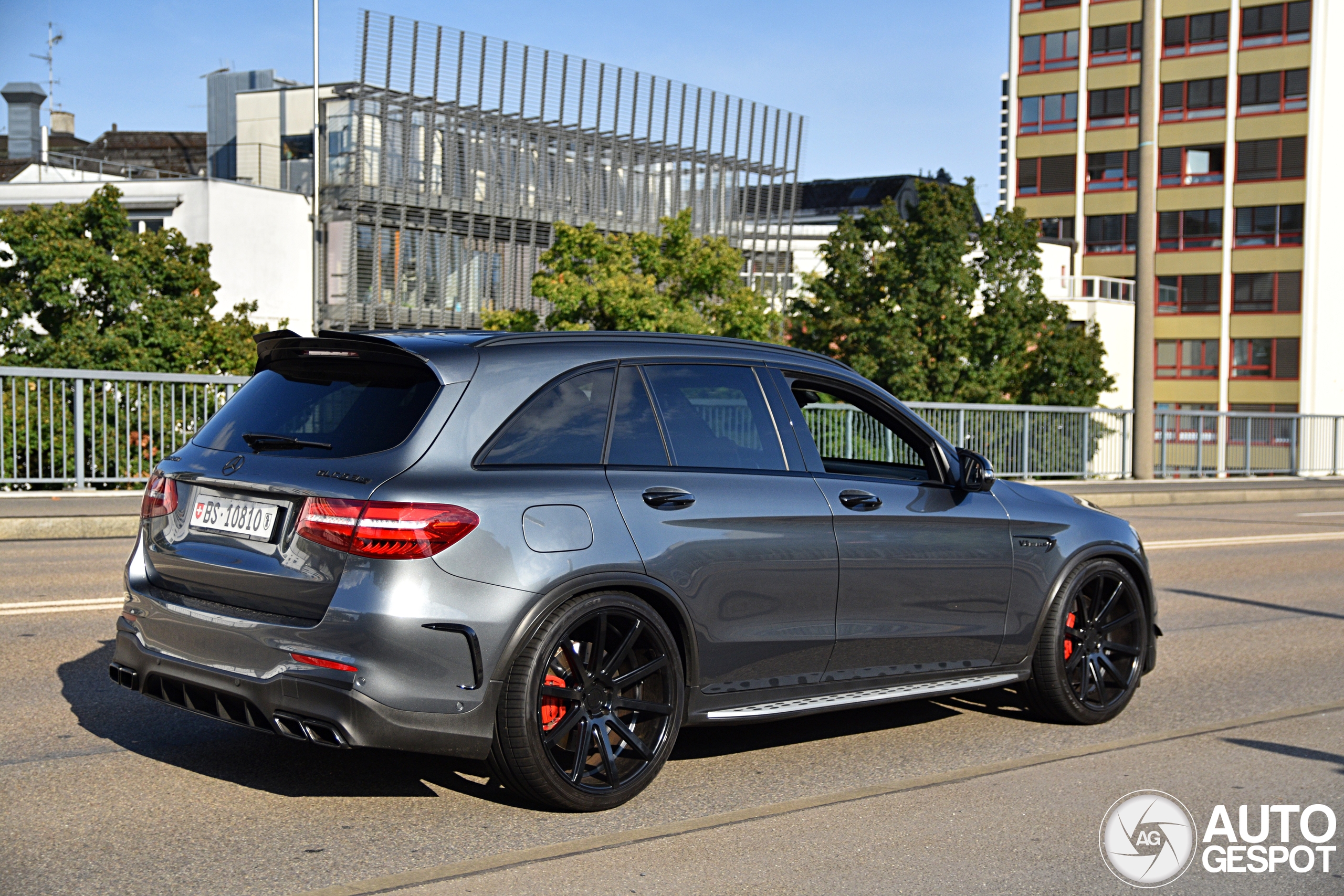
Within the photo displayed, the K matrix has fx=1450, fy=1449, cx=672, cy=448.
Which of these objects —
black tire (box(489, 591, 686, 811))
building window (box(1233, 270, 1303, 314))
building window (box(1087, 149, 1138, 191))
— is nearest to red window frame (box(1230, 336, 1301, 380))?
building window (box(1233, 270, 1303, 314))

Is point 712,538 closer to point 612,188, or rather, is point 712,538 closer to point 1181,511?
point 1181,511

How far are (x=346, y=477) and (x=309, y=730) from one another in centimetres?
78

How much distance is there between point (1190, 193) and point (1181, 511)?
56.2m

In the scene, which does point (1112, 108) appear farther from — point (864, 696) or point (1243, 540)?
point (864, 696)

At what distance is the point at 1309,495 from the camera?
27.7m

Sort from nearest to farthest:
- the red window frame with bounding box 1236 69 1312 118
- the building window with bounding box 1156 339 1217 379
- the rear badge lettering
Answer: the rear badge lettering < the red window frame with bounding box 1236 69 1312 118 < the building window with bounding box 1156 339 1217 379

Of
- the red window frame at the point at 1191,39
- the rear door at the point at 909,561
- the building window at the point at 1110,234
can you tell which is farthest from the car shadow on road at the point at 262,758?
the red window frame at the point at 1191,39

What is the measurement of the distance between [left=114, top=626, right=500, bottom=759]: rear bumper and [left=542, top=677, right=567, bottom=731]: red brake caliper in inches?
9.4

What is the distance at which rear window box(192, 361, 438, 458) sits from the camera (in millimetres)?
4688

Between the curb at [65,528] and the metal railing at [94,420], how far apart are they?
6.13 feet

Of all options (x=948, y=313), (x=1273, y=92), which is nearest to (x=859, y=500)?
(x=948, y=313)

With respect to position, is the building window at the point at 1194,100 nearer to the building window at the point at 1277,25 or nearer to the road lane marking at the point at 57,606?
the building window at the point at 1277,25

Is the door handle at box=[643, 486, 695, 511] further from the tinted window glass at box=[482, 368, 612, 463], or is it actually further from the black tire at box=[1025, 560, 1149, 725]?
the black tire at box=[1025, 560, 1149, 725]

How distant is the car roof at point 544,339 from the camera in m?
4.94
